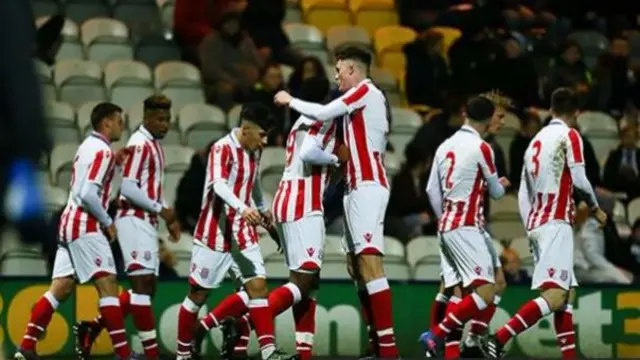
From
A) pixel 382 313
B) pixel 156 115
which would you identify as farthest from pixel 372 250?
pixel 156 115

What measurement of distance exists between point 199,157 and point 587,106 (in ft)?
15.5

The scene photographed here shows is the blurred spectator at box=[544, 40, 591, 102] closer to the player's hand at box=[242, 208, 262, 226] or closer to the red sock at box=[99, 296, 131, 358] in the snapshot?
the red sock at box=[99, 296, 131, 358]

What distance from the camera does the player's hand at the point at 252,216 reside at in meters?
11.7

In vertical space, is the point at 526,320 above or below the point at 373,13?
below

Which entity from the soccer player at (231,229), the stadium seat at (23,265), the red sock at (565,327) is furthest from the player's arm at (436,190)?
the stadium seat at (23,265)

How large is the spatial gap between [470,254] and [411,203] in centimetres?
307

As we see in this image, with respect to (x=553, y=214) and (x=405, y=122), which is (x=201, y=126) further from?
(x=553, y=214)

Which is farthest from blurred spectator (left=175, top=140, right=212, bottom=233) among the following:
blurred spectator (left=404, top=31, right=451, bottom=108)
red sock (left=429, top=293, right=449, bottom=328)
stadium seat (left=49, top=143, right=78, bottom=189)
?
blurred spectator (left=404, top=31, right=451, bottom=108)

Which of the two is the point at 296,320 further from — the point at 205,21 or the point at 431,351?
the point at 205,21

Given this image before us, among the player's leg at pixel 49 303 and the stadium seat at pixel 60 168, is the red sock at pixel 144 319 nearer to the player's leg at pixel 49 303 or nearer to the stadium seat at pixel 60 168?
the player's leg at pixel 49 303

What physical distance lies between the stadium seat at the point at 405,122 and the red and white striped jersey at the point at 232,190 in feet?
15.0

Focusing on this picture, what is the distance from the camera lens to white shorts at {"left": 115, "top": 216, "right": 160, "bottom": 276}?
12719mm

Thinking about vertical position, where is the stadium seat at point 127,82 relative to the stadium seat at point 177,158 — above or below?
above

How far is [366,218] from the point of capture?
450 inches
